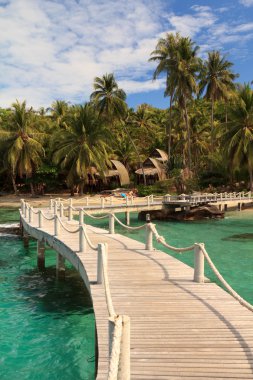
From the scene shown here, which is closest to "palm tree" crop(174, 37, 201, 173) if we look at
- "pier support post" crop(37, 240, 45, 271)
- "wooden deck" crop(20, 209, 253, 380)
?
"pier support post" crop(37, 240, 45, 271)

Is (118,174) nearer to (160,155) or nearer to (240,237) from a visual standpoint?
(160,155)

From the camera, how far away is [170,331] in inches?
228

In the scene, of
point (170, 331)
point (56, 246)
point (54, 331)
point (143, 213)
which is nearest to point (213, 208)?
point (143, 213)

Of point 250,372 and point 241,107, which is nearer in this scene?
point 250,372

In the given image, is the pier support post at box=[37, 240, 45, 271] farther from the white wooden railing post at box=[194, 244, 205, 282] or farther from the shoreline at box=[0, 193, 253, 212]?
the shoreline at box=[0, 193, 253, 212]

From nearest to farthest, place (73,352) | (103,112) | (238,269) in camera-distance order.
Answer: (73,352), (238,269), (103,112)

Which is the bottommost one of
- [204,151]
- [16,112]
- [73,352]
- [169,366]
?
[73,352]

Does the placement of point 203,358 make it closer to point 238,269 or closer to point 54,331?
point 54,331

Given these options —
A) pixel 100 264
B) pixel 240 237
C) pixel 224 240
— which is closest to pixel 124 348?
pixel 100 264

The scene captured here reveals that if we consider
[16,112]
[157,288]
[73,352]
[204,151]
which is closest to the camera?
[157,288]

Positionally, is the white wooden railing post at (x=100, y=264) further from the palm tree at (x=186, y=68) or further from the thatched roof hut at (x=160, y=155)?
the thatched roof hut at (x=160, y=155)

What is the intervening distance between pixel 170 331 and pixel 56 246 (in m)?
9.00

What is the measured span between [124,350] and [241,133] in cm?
4250

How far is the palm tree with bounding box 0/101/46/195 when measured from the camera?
4644 centimetres
